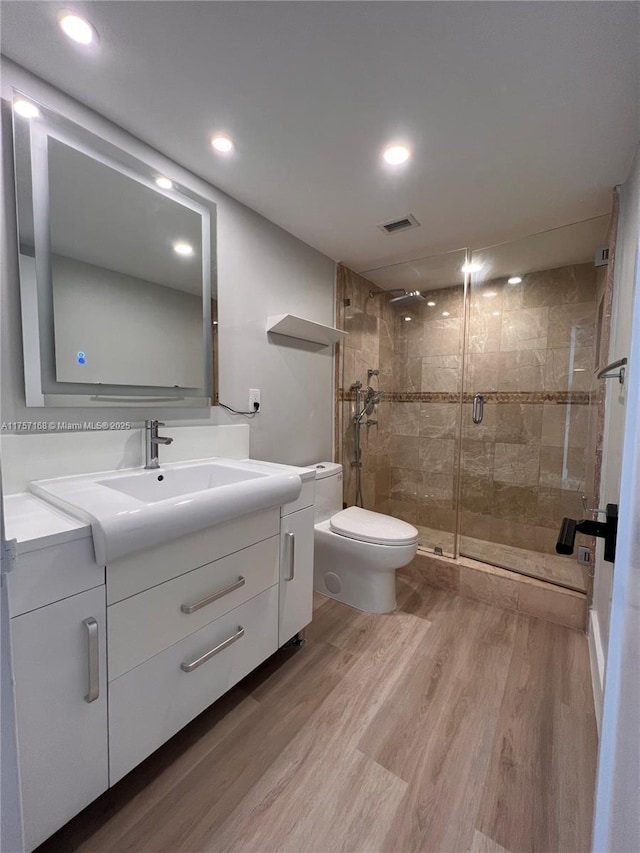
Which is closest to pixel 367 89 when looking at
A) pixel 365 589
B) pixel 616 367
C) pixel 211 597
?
pixel 616 367

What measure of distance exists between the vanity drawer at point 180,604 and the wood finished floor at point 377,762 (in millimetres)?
445

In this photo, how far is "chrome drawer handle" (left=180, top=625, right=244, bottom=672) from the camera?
1064mm

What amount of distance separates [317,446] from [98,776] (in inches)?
69.6

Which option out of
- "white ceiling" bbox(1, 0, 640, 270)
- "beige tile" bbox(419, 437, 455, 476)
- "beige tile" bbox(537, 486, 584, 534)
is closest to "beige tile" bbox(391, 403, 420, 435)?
"beige tile" bbox(419, 437, 455, 476)

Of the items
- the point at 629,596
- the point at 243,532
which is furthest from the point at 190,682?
the point at 629,596

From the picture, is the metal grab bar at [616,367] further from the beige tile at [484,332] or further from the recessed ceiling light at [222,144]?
the recessed ceiling light at [222,144]

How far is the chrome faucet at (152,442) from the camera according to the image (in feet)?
4.52

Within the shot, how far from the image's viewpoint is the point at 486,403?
2600mm

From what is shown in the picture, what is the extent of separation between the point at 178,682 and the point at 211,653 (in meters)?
0.11

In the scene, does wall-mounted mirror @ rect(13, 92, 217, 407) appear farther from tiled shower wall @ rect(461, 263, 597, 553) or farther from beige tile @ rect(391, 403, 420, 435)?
tiled shower wall @ rect(461, 263, 597, 553)

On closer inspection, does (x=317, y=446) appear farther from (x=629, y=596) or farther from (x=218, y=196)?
(x=629, y=596)

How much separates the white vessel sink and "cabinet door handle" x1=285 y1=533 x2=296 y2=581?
227 mm

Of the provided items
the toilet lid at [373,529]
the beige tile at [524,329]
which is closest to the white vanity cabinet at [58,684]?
the toilet lid at [373,529]

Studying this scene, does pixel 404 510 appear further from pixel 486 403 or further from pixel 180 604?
pixel 180 604
